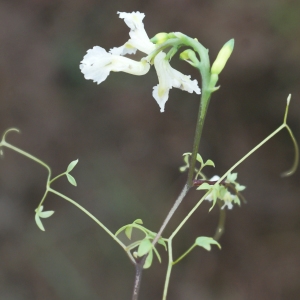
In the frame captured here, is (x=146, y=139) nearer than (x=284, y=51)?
No

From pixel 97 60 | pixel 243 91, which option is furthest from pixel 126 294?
pixel 97 60

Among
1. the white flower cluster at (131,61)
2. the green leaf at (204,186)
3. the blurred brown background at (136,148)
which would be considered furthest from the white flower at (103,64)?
the blurred brown background at (136,148)

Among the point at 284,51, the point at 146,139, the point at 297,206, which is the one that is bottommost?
the point at 297,206

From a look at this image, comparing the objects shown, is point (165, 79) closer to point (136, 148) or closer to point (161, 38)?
point (161, 38)

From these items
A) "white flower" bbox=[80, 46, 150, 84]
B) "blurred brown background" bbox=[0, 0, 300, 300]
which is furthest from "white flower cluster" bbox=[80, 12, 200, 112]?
"blurred brown background" bbox=[0, 0, 300, 300]

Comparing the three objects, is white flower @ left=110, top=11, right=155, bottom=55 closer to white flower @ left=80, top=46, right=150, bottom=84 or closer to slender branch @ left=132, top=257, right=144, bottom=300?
white flower @ left=80, top=46, right=150, bottom=84

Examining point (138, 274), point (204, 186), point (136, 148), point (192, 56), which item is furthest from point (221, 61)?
point (136, 148)

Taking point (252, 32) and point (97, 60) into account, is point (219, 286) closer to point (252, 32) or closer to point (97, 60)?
point (252, 32)

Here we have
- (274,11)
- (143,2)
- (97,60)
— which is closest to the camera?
(97,60)
